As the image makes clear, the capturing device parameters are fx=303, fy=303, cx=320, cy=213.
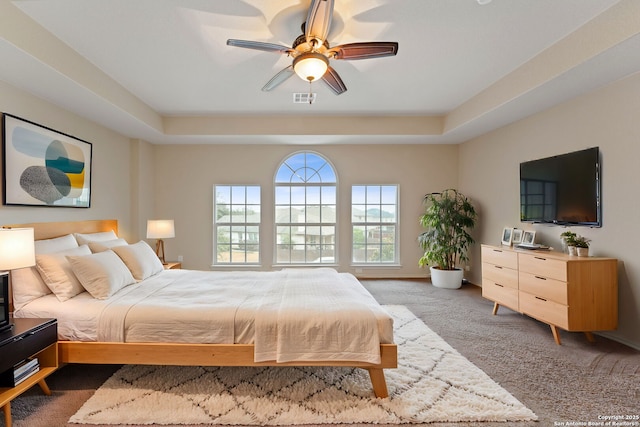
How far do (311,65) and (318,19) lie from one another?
0.31m

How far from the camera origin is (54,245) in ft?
9.04

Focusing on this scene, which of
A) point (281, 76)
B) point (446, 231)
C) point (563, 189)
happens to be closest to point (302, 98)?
point (281, 76)

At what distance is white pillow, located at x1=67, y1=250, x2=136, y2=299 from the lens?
7.78 ft

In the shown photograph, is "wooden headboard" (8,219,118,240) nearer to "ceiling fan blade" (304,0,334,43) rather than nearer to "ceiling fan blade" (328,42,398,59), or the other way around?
"ceiling fan blade" (304,0,334,43)

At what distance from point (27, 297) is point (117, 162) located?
101 inches

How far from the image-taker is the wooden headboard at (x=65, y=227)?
288 cm

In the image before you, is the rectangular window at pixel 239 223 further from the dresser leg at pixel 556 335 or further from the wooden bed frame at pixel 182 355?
the dresser leg at pixel 556 335

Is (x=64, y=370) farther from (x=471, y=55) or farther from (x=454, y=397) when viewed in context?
(x=471, y=55)

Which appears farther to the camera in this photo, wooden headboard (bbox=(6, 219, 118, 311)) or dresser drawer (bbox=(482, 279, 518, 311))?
dresser drawer (bbox=(482, 279, 518, 311))

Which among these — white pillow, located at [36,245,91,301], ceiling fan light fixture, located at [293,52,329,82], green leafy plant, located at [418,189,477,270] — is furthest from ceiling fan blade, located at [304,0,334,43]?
green leafy plant, located at [418,189,477,270]

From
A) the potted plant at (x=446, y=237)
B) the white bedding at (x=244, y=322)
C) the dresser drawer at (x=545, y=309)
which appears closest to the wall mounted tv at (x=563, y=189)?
the dresser drawer at (x=545, y=309)

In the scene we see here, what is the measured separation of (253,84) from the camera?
137 inches

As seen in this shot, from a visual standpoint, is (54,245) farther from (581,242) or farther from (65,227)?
(581,242)

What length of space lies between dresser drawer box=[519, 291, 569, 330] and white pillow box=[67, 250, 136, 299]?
385 centimetres
